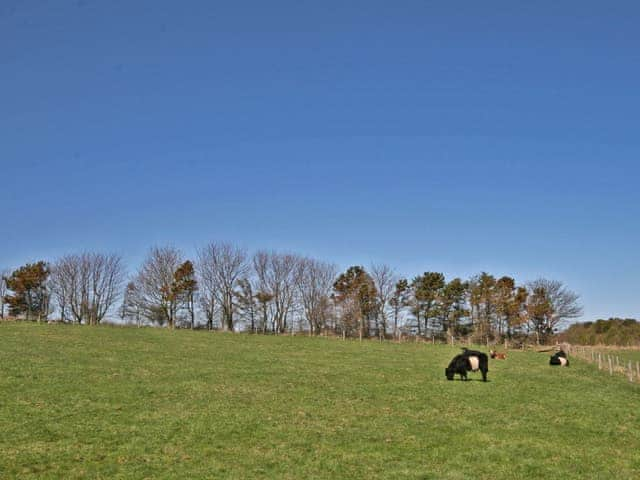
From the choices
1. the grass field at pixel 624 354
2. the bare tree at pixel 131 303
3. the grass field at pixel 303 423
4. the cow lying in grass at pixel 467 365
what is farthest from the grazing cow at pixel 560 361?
the bare tree at pixel 131 303

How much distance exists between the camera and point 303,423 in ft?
64.1

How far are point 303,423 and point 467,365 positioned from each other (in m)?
15.7

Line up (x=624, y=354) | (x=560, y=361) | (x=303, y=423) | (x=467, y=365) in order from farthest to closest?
(x=624, y=354)
(x=560, y=361)
(x=467, y=365)
(x=303, y=423)

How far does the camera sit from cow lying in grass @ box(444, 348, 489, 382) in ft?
104

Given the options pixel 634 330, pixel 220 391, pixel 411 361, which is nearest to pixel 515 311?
pixel 634 330

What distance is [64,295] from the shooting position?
378 ft

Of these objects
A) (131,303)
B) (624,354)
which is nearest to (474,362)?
(624,354)

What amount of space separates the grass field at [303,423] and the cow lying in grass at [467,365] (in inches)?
42.5

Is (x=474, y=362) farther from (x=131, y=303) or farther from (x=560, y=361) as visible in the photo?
(x=131, y=303)

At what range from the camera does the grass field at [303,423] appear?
14609 mm

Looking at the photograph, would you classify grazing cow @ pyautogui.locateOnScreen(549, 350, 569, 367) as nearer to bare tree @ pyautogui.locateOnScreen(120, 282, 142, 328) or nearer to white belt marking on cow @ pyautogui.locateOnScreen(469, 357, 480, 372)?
white belt marking on cow @ pyautogui.locateOnScreen(469, 357, 480, 372)

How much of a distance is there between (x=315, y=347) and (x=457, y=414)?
3840 cm

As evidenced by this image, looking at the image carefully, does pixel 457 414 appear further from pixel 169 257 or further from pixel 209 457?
pixel 169 257

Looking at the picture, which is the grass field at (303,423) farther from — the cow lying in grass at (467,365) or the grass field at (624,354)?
the grass field at (624,354)
